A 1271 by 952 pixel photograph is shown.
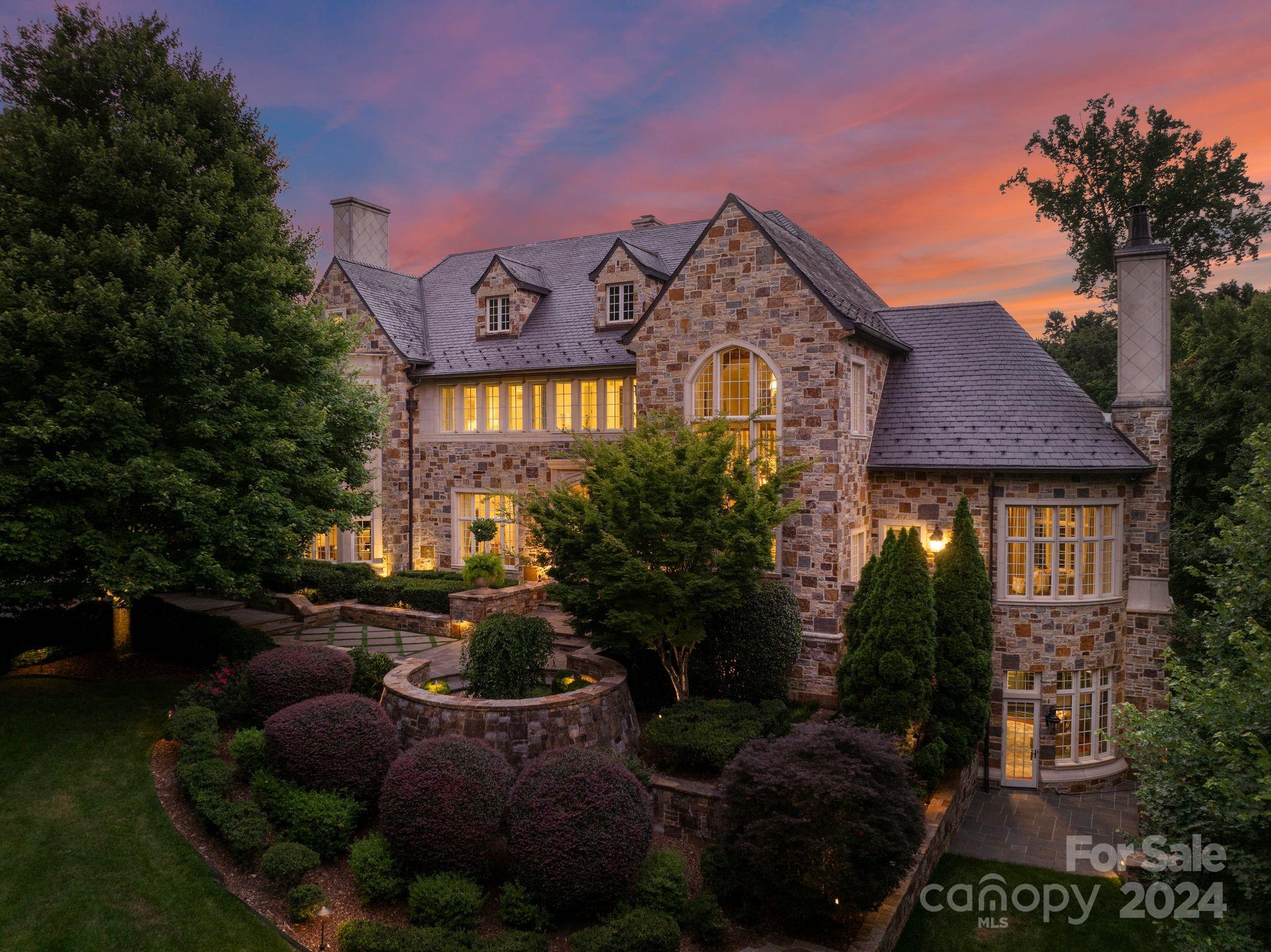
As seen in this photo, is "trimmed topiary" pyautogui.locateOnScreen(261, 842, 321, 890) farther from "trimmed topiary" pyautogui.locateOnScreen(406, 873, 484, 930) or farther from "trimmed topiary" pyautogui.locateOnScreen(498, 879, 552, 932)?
"trimmed topiary" pyautogui.locateOnScreen(498, 879, 552, 932)

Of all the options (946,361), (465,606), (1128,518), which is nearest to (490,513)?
(465,606)

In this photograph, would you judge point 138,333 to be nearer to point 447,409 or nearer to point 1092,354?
point 447,409

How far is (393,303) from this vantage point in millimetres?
26234

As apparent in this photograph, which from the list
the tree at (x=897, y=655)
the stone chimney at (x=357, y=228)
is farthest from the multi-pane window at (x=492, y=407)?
the tree at (x=897, y=655)

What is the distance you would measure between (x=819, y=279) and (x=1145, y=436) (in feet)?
27.9

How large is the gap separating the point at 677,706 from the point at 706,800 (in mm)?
2380

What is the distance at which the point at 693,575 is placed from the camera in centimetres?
1433

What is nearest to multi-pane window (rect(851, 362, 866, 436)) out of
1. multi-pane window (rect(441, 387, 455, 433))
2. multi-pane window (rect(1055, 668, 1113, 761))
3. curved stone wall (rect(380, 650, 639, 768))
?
multi-pane window (rect(1055, 668, 1113, 761))

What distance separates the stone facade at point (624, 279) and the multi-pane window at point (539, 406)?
110 inches

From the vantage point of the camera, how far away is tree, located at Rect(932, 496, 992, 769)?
50.7 feet

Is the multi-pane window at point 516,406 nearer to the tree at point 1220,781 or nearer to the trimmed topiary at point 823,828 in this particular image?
the trimmed topiary at point 823,828

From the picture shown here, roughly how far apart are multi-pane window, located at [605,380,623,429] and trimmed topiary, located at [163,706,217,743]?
12.5m

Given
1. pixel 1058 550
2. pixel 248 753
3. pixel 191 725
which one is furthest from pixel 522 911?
pixel 1058 550

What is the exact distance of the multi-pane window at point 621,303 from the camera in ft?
72.7
